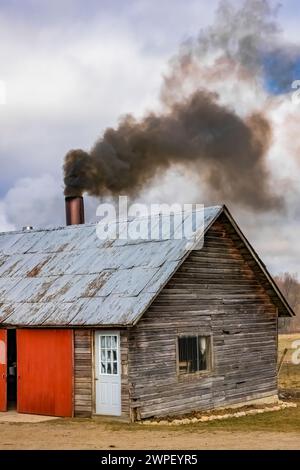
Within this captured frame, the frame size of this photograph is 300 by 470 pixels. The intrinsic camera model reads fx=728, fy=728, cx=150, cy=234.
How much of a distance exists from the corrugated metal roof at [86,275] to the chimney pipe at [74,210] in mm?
2420

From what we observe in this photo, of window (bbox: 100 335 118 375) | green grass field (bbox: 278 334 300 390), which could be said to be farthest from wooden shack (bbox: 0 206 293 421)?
green grass field (bbox: 278 334 300 390)

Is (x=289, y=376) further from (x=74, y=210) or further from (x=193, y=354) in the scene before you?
(x=193, y=354)

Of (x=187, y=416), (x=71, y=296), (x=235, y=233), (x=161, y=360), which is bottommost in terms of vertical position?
(x=187, y=416)

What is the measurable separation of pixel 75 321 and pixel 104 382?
1.76 m

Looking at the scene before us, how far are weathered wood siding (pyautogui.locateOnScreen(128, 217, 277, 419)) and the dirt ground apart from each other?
1540 mm

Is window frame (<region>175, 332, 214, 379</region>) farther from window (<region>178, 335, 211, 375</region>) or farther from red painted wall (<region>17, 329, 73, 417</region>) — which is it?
red painted wall (<region>17, 329, 73, 417</region>)

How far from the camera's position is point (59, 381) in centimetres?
1967

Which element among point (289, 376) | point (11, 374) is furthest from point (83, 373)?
point (289, 376)

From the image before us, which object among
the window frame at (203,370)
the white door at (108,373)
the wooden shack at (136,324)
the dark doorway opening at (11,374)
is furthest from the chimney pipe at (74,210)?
the white door at (108,373)

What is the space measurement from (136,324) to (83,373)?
204 centimetres

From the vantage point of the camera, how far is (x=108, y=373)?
19000mm
